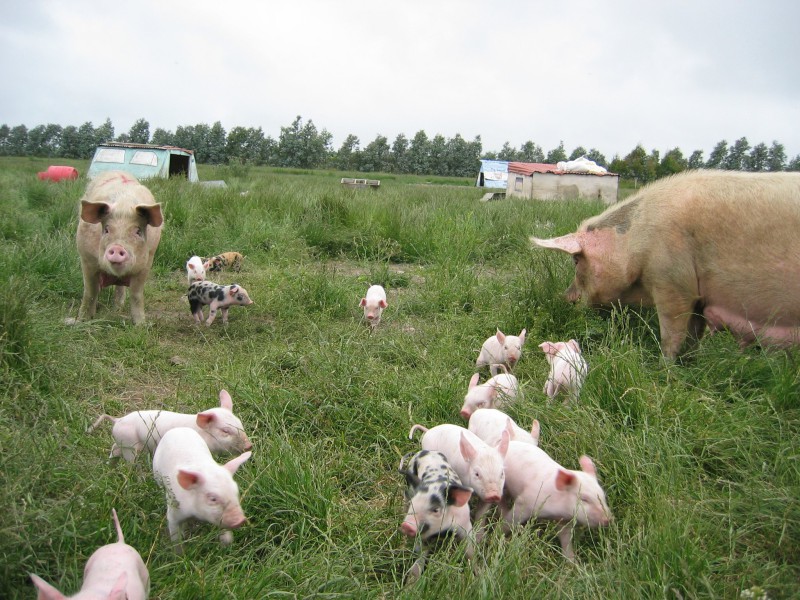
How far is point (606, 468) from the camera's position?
2.68m

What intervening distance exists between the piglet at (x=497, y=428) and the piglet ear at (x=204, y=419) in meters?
1.23

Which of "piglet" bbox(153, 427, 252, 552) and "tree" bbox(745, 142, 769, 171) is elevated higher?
"tree" bbox(745, 142, 769, 171)

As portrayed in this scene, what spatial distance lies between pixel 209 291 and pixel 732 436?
390 cm

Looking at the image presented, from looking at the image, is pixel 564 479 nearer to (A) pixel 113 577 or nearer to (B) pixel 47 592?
(A) pixel 113 577

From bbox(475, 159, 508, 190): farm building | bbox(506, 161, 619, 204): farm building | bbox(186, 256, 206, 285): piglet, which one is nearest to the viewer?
bbox(186, 256, 206, 285): piglet

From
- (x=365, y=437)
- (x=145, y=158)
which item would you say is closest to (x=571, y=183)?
(x=145, y=158)

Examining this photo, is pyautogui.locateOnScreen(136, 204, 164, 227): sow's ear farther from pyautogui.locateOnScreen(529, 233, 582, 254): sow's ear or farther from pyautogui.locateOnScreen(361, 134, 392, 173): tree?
pyautogui.locateOnScreen(361, 134, 392, 173): tree

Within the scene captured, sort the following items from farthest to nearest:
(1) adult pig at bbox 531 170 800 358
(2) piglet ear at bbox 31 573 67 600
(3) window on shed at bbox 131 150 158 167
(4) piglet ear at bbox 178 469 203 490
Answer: (3) window on shed at bbox 131 150 158 167
(1) adult pig at bbox 531 170 800 358
(4) piglet ear at bbox 178 469 203 490
(2) piglet ear at bbox 31 573 67 600

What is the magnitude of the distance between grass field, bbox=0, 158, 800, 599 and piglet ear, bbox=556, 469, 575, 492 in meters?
0.21

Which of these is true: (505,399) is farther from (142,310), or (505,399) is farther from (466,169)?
(466,169)

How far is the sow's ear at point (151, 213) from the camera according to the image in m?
5.21

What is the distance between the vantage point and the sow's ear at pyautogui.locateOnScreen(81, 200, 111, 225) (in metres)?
4.97

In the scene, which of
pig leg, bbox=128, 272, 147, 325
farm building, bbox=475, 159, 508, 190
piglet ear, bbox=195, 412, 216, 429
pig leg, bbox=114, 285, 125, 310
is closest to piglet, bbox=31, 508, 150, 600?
piglet ear, bbox=195, 412, 216, 429

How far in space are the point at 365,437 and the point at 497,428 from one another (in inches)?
28.7
